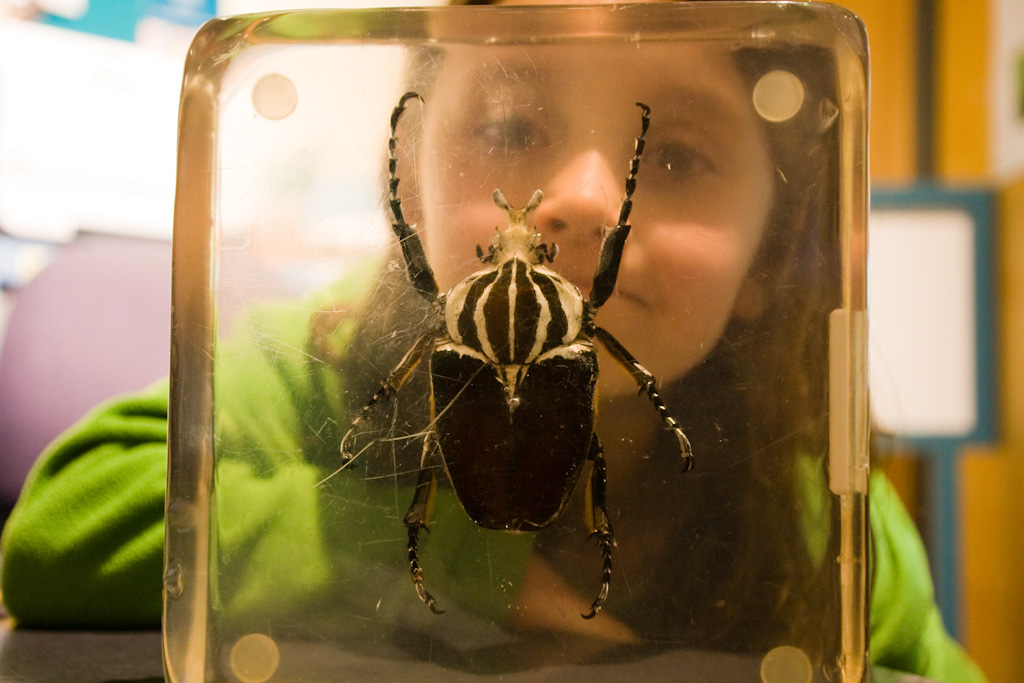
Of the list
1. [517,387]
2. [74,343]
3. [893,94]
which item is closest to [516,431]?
[517,387]

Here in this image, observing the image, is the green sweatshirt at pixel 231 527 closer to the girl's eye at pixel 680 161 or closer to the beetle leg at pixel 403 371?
the beetle leg at pixel 403 371

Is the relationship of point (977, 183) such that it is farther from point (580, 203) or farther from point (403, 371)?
point (403, 371)

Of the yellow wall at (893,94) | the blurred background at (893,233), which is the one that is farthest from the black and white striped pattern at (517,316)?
the yellow wall at (893,94)

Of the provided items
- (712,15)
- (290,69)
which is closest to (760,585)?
(712,15)

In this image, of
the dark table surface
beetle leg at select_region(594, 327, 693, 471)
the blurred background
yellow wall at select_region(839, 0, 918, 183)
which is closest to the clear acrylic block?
beetle leg at select_region(594, 327, 693, 471)

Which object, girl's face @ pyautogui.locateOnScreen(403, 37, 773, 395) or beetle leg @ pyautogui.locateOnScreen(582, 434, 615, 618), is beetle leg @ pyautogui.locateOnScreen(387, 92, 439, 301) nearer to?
girl's face @ pyautogui.locateOnScreen(403, 37, 773, 395)

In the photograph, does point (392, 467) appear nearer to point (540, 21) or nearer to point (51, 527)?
point (540, 21)

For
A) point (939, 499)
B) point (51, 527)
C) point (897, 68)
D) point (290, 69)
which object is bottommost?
point (939, 499)
